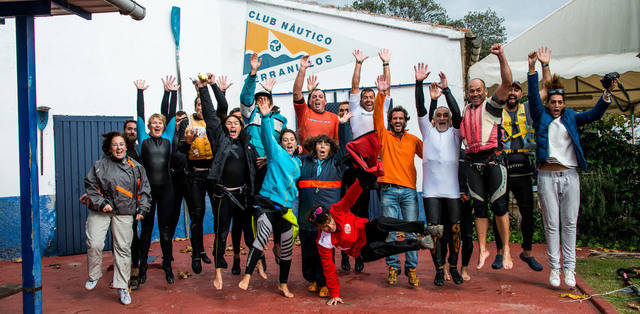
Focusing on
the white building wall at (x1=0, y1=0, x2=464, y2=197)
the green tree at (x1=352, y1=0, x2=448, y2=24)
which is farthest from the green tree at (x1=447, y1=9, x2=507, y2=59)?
the white building wall at (x1=0, y1=0, x2=464, y2=197)

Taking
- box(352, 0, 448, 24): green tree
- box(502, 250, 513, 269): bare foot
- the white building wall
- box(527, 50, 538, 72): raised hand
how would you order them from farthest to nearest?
1. box(352, 0, 448, 24): green tree
2. the white building wall
3. box(502, 250, 513, 269): bare foot
4. box(527, 50, 538, 72): raised hand

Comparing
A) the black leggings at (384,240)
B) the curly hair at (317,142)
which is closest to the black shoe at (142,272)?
the curly hair at (317,142)

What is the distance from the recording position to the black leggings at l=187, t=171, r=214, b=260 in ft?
22.1

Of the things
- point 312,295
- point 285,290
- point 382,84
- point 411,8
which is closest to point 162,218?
point 285,290

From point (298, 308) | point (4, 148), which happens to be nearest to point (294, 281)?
point (298, 308)

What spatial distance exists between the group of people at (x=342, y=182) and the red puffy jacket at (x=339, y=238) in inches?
0.4

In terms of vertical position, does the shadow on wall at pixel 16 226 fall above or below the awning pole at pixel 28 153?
below

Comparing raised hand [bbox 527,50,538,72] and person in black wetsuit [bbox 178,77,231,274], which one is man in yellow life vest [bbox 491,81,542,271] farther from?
person in black wetsuit [bbox 178,77,231,274]

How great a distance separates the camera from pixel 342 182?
612 cm

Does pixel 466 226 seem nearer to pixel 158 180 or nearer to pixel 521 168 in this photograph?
pixel 521 168

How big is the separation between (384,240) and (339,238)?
1.52 feet

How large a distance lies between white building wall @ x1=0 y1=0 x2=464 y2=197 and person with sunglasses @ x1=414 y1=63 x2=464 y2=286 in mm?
4151

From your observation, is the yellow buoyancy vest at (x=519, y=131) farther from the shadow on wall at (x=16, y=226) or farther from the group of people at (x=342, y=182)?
the shadow on wall at (x=16, y=226)

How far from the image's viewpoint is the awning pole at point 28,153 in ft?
15.4
